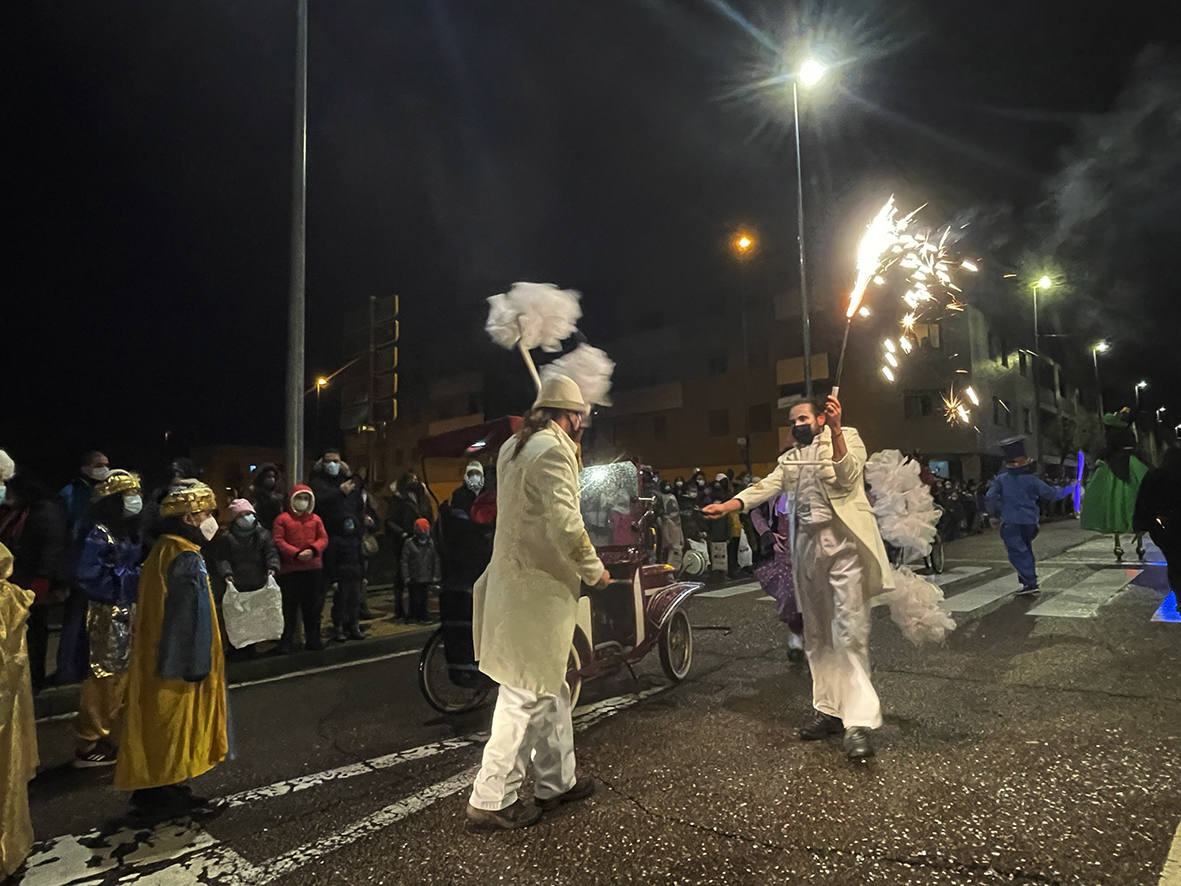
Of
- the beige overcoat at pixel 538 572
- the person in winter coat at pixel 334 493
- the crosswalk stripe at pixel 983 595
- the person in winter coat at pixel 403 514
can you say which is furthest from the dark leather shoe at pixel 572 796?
the crosswalk stripe at pixel 983 595

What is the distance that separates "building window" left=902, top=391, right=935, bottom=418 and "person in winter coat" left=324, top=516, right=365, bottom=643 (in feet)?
107

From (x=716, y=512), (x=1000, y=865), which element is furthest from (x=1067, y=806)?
(x=716, y=512)

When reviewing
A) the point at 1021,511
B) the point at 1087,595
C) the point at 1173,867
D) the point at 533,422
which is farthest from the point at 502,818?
the point at 1087,595

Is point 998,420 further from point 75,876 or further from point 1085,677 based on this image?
point 75,876

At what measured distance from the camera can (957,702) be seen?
5.02 metres

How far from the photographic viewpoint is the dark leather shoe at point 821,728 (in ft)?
14.3

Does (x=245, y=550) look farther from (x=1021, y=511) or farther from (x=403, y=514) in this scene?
(x=1021, y=511)

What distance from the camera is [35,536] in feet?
17.7

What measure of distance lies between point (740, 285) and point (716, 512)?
36.3 meters

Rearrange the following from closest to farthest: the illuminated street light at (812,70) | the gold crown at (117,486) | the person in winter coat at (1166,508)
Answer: the gold crown at (117,486) < the person in winter coat at (1166,508) < the illuminated street light at (812,70)

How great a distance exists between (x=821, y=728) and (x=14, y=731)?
162 inches

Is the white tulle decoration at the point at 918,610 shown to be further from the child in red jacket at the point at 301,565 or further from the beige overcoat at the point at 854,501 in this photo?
the child in red jacket at the point at 301,565

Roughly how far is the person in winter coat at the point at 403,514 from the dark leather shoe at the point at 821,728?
598 cm

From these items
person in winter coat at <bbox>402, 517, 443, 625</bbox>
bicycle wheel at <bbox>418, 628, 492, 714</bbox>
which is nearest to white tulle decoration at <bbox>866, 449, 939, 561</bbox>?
bicycle wheel at <bbox>418, 628, 492, 714</bbox>
